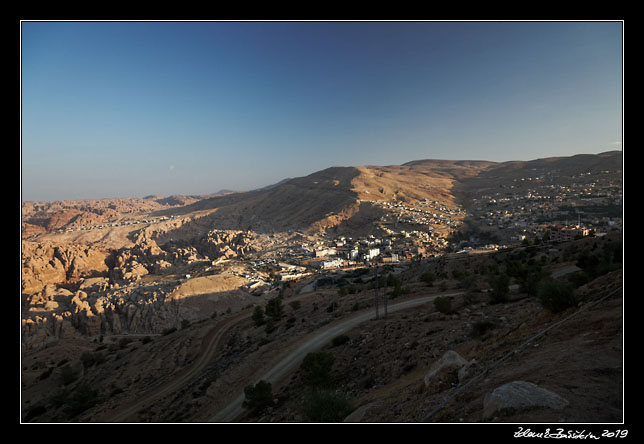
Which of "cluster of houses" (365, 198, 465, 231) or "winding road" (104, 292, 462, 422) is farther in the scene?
"cluster of houses" (365, 198, 465, 231)

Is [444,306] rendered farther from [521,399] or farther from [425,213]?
[425,213]

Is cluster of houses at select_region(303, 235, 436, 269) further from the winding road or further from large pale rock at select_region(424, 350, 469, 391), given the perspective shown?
large pale rock at select_region(424, 350, 469, 391)

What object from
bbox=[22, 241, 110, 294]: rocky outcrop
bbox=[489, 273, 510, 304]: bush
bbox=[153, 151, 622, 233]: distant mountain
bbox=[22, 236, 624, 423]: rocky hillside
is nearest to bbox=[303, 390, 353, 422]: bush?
bbox=[22, 236, 624, 423]: rocky hillside

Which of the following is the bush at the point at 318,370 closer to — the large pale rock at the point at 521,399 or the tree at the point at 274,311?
the large pale rock at the point at 521,399

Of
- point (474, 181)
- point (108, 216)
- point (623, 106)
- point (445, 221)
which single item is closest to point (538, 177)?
point (474, 181)

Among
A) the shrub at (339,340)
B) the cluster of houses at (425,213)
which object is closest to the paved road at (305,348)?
the shrub at (339,340)

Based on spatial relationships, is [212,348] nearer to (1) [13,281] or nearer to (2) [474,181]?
(1) [13,281]

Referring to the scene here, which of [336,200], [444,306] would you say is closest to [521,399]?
[444,306]
